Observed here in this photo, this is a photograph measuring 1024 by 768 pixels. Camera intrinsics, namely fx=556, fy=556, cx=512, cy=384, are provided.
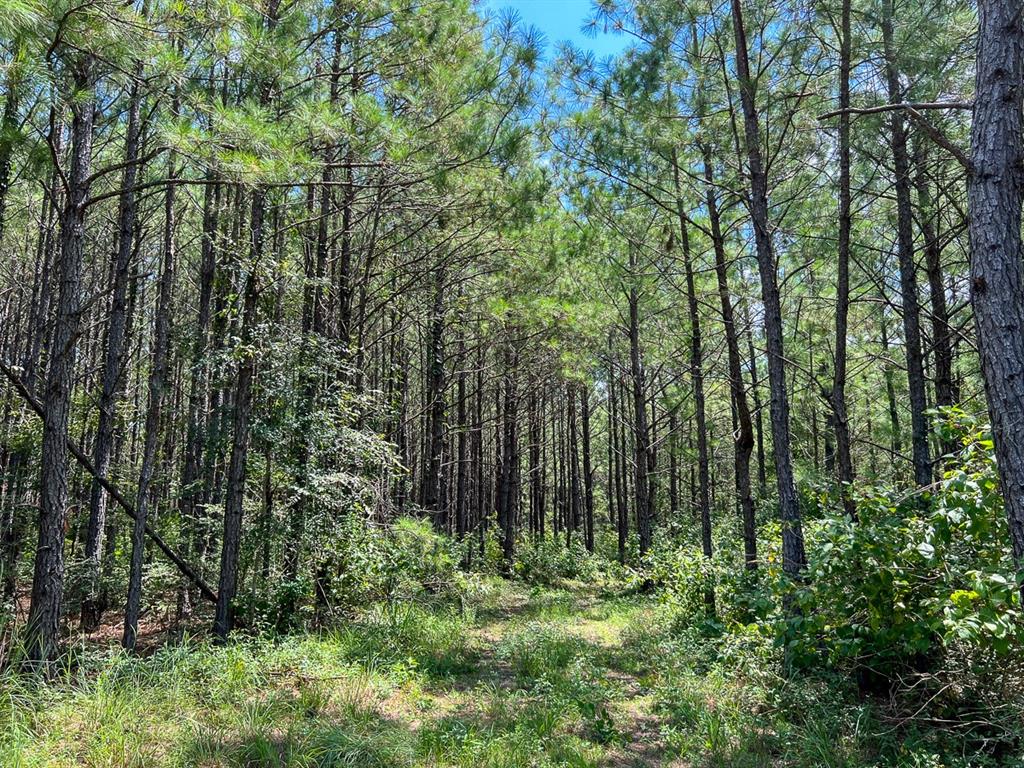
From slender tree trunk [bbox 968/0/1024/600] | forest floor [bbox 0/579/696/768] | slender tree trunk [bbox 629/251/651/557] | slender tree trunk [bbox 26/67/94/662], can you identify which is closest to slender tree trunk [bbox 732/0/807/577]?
slender tree trunk [bbox 968/0/1024/600]

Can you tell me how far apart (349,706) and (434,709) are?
0.75m

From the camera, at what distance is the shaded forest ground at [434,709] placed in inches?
135

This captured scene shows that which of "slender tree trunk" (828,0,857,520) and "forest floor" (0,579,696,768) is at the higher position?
"slender tree trunk" (828,0,857,520)

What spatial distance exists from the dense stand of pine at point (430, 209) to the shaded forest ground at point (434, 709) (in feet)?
3.08

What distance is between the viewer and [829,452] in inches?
650

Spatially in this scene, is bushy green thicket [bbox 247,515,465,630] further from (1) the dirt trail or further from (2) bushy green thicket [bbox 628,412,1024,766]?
(2) bushy green thicket [bbox 628,412,1024,766]

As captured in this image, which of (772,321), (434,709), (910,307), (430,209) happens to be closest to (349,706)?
(434,709)

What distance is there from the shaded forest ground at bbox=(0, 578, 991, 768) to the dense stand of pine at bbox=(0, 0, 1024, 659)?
37.0 inches

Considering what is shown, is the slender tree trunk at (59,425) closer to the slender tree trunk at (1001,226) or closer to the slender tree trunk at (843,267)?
the slender tree trunk at (1001,226)

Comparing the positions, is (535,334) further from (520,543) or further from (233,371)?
(520,543)

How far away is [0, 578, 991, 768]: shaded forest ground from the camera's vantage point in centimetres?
344

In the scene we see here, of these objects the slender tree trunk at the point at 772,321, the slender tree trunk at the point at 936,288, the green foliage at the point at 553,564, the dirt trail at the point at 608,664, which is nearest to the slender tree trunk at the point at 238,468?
the dirt trail at the point at 608,664

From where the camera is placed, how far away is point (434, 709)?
464cm

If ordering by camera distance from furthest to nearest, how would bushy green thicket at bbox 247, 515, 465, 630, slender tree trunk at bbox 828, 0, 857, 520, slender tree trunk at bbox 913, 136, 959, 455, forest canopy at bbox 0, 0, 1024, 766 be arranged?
bushy green thicket at bbox 247, 515, 465, 630
slender tree trunk at bbox 913, 136, 959, 455
slender tree trunk at bbox 828, 0, 857, 520
forest canopy at bbox 0, 0, 1024, 766
